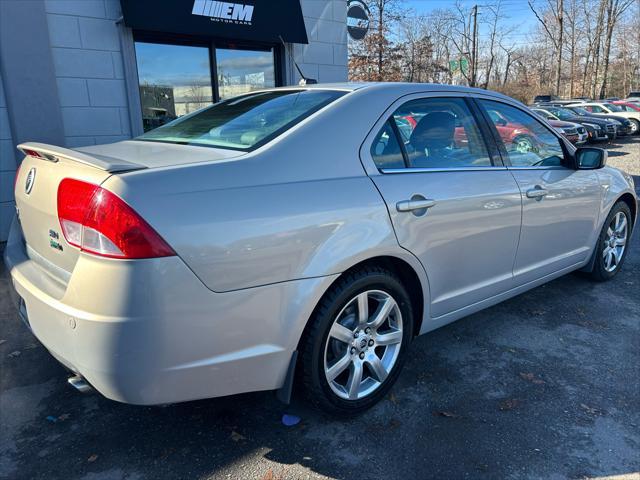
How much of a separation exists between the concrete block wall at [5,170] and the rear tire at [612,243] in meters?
6.32

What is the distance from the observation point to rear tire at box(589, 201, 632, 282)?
4379mm

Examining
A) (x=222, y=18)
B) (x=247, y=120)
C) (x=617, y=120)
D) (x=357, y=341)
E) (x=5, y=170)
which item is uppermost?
(x=222, y=18)

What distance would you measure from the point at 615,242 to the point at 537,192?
1.78 m

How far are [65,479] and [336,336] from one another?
1344 millimetres

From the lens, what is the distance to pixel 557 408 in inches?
107

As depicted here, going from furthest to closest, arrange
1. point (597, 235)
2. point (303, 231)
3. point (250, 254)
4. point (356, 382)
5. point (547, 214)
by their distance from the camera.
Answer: point (597, 235)
point (547, 214)
point (356, 382)
point (303, 231)
point (250, 254)

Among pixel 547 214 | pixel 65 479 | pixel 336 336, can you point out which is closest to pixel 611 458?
pixel 336 336

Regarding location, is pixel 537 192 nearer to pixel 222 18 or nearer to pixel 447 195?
pixel 447 195

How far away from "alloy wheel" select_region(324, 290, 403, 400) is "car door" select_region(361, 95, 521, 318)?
325 millimetres

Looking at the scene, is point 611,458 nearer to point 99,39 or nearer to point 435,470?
point 435,470

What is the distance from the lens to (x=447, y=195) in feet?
9.14

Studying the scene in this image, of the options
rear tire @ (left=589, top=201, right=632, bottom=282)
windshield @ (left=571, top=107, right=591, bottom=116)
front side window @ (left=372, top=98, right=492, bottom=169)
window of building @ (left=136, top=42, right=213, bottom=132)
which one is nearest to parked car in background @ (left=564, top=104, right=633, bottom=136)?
windshield @ (left=571, top=107, right=591, bottom=116)

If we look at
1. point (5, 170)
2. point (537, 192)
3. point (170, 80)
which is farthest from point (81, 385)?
point (170, 80)

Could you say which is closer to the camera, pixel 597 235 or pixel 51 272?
pixel 51 272
